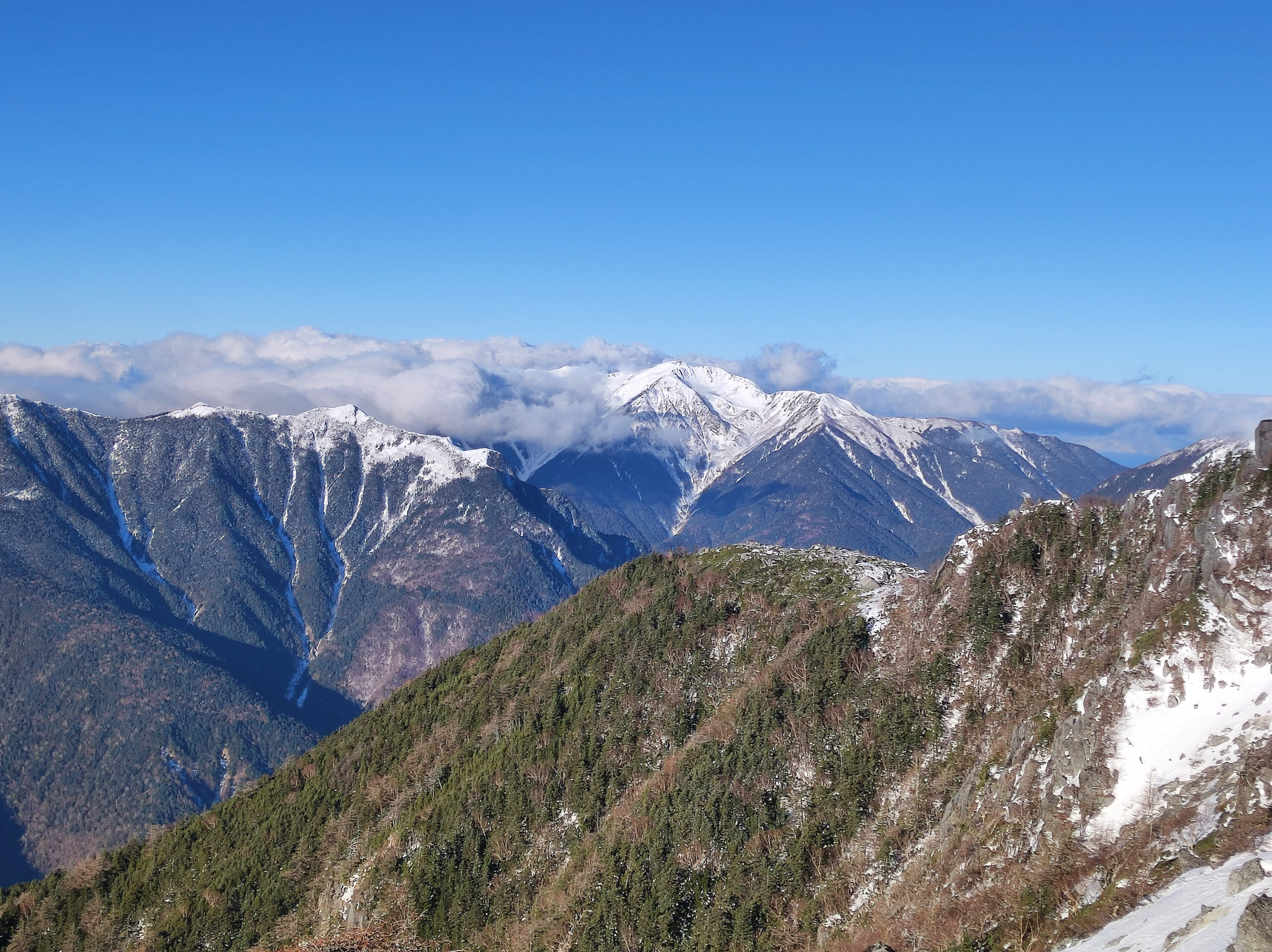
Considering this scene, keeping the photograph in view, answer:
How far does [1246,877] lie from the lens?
111 ft

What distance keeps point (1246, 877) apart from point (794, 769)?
59950 mm

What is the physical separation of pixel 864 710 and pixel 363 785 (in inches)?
3932

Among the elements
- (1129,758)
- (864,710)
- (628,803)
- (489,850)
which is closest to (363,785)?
(489,850)

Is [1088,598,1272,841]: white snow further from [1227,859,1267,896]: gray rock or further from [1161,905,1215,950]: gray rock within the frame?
[1161,905,1215,950]: gray rock

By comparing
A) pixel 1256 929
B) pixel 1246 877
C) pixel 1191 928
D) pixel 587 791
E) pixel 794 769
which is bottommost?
pixel 587 791

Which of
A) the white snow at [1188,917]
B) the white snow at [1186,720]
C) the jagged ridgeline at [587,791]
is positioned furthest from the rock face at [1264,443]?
the white snow at [1188,917]

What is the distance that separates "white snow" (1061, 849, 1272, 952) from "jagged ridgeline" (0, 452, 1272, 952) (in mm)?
1219

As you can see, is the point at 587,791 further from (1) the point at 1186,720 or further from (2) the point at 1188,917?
(2) the point at 1188,917

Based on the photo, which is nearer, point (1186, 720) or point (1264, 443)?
point (1186, 720)

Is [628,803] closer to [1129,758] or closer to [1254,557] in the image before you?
[1129,758]

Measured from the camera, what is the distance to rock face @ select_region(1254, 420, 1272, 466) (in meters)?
63.2

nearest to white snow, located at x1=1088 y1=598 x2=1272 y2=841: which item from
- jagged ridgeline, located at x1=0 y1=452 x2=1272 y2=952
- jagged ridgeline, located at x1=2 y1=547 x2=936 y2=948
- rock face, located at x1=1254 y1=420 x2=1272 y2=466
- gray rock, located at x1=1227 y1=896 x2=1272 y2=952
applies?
jagged ridgeline, located at x1=0 y1=452 x2=1272 y2=952

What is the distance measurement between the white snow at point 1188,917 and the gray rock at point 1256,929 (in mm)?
1052

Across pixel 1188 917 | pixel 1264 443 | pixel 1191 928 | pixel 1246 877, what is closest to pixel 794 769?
pixel 1264 443
